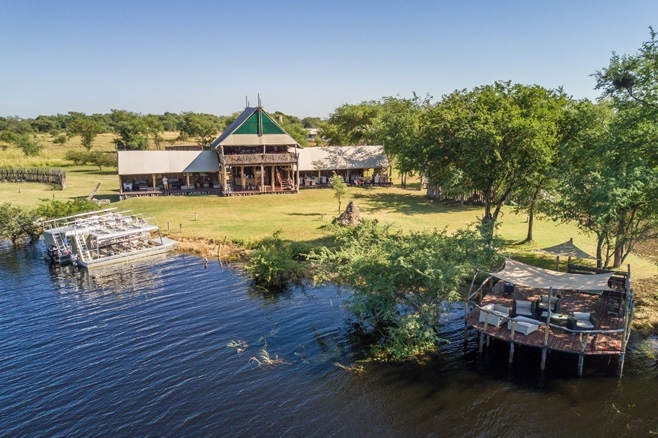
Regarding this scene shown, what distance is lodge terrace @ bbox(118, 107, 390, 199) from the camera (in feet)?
172

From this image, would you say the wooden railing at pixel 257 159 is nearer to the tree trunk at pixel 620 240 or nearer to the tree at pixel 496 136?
the tree at pixel 496 136

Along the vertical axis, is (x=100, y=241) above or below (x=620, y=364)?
above

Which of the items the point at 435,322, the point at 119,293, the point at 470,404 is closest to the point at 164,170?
the point at 119,293

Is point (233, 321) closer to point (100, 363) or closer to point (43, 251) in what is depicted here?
point (100, 363)

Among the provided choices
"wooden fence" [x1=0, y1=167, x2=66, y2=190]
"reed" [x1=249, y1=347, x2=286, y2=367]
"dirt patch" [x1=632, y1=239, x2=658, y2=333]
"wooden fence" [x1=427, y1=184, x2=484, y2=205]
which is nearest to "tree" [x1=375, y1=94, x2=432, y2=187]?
"wooden fence" [x1=427, y1=184, x2=484, y2=205]

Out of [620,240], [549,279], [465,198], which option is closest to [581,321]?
[549,279]

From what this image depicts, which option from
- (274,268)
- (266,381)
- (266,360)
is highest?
(274,268)

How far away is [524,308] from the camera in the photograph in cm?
1958

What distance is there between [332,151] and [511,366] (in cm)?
4749

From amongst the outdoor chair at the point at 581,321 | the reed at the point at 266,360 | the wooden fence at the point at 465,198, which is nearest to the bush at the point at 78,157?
the wooden fence at the point at 465,198

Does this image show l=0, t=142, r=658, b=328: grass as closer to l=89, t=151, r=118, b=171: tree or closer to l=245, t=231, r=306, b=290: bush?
l=245, t=231, r=306, b=290: bush

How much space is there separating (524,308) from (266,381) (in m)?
11.5

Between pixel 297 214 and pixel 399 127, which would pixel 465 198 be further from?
pixel 297 214

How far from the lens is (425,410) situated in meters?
15.4
